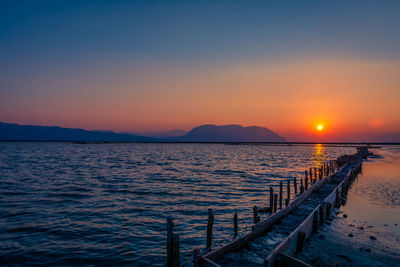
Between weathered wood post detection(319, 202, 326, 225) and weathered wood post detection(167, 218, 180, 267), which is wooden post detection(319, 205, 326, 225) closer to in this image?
weathered wood post detection(319, 202, 326, 225)

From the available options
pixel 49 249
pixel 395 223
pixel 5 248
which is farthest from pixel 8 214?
pixel 395 223

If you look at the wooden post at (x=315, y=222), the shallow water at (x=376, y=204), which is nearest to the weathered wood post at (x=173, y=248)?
the wooden post at (x=315, y=222)

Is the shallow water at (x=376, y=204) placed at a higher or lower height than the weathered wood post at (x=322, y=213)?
lower

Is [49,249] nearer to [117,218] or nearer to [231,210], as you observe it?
[117,218]

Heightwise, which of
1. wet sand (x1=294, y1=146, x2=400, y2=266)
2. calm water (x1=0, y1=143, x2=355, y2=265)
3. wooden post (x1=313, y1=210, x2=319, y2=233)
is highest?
wooden post (x1=313, y1=210, x2=319, y2=233)

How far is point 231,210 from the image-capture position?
1941 centimetres

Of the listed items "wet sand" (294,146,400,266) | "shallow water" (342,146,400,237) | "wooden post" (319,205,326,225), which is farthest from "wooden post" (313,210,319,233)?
"shallow water" (342,146,400,237)

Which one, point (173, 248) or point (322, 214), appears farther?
point (322, 214)

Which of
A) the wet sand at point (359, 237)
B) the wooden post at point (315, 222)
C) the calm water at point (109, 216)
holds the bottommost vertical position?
the calm water at point (109, 216)

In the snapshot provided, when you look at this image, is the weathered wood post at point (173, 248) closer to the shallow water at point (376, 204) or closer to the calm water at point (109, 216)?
the calm water at point (109, 216)

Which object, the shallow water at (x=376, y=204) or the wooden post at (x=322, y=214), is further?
the shallow water at (x=376, y=204)

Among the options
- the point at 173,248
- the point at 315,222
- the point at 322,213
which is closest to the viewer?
the point at 173,248

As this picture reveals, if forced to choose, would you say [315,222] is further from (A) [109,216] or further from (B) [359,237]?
(A) [109,216]

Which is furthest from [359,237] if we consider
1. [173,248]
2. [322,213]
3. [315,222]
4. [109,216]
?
[109,216]
